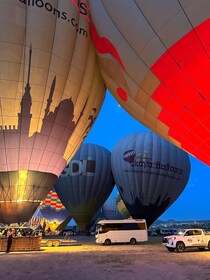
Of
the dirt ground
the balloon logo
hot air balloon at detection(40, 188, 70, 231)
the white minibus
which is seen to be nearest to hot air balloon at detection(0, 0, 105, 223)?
the dirt ground

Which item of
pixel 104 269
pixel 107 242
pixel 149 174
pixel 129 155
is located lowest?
pixel 104 269

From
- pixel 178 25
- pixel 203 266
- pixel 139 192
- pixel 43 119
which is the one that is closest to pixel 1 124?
pixel 43 119

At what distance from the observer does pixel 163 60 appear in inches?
440

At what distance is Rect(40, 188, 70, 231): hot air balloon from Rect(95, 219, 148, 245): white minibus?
69.8 ft

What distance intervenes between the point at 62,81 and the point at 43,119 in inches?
86.0

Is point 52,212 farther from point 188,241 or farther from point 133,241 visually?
point 188,241

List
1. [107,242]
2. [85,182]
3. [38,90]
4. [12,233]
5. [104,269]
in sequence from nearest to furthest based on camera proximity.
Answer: [104,269] → [38,90] → [12,233] → [107,242] → [85,182]

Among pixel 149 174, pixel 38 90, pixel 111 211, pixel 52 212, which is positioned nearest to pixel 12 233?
pixel 38 90

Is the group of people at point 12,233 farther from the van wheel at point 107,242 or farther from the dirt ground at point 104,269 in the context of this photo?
the van wheel at point 107,242

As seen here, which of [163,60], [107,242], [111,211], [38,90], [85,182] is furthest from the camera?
[111,211]

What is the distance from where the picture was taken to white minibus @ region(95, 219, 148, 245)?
79.7 feet

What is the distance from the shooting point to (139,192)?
31.6 m

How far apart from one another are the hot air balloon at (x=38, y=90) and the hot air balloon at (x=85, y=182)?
663 inches

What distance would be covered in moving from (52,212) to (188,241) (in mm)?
30240
